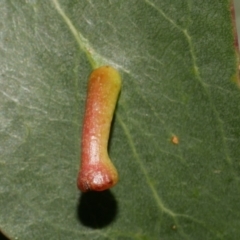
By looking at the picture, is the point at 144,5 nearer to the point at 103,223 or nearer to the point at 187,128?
the point at 187,128

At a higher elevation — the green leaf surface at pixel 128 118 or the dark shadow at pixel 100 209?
the green leaf surface at pixel 128 118

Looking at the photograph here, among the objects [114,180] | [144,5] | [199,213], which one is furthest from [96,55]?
[199,213]

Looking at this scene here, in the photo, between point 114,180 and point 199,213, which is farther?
point 199,213

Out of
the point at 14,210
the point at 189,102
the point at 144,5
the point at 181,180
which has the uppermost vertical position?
the point at 144,5

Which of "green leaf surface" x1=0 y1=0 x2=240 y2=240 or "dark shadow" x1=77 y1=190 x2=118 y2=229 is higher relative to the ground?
"green leaf surface" x1=0 y1=0 x2=240 y2=240

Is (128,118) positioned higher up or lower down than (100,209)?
higher up
